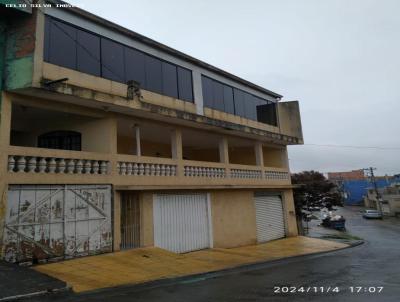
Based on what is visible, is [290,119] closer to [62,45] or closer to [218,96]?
[218,96]

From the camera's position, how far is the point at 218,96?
1673cm

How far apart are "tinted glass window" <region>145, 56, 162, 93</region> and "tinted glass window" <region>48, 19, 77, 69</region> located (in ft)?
9.79

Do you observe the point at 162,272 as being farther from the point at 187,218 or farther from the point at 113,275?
the point at 187,218

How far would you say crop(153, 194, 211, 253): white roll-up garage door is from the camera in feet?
40.6

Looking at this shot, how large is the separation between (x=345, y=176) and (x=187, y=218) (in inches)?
4087

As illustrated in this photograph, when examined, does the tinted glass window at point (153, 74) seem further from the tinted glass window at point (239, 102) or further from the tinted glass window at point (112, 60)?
the tinted glass window at point (239, 102)

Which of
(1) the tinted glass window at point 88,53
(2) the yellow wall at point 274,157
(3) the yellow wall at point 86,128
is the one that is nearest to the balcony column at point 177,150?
(3) the yellow wall at point 86,128

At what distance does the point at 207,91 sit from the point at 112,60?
526cm

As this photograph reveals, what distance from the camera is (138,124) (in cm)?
1263

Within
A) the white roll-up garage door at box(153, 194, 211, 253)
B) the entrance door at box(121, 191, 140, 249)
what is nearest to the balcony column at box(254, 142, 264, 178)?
the white roll-up garage door at box(153, 194, 211, 253)

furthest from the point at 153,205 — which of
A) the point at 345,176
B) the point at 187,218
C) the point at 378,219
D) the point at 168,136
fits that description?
the point at 345,176

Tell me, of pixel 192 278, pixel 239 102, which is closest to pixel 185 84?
pixel 239 102

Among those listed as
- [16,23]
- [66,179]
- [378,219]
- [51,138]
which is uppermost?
[16,23]

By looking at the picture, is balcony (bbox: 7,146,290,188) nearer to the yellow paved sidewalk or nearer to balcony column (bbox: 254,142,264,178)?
balcony column (bbox: 254,142,264,178)
